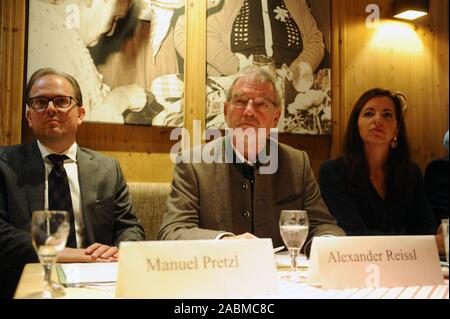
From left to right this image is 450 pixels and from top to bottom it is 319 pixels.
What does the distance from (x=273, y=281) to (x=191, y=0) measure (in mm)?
1922

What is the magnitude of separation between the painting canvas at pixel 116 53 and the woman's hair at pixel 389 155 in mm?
868

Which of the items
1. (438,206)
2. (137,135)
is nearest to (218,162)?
(137,135)

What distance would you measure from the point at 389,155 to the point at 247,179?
911 millimetres

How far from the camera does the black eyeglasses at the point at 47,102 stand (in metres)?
1.79

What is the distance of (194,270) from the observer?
0.83 meters

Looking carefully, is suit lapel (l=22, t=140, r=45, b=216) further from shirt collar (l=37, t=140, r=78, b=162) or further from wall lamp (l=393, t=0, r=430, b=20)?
wall lamp (l=393, t=0, r=430, b=20)

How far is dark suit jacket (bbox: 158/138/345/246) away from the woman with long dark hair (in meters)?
0.35

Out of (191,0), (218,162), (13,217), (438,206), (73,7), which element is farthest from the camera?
(191,0)

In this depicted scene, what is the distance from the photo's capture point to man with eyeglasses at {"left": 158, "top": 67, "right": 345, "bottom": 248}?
1669mm

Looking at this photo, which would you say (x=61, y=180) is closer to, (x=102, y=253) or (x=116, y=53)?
(x=102, y=253)

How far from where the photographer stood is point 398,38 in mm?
2906

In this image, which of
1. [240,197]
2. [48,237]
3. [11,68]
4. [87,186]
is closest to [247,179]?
[240,197]
